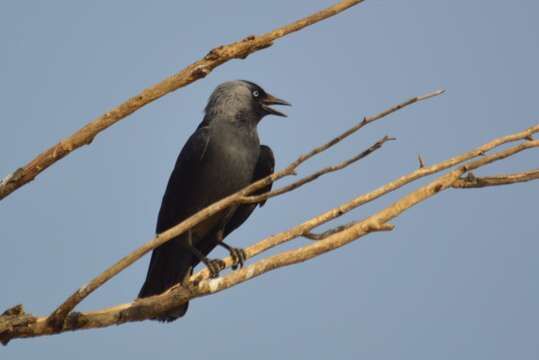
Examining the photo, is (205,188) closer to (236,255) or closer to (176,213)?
(176,213)

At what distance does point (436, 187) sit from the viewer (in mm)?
4168

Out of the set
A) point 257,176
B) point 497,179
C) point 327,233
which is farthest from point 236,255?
point 497,179

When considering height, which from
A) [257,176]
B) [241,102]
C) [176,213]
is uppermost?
[241,102]

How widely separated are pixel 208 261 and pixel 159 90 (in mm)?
3033

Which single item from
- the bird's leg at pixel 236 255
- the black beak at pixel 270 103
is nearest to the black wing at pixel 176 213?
the bird's leg at pixel 236 255

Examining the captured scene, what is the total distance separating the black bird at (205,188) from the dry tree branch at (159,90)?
2908 millimetres

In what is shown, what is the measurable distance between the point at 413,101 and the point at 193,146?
3445 millimetres

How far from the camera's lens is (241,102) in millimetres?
7488

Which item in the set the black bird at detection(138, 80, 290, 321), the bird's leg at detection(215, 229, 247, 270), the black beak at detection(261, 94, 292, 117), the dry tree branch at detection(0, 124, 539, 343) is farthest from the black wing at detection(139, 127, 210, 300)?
the dry tree branch at detection(0, 124, 539, 343)

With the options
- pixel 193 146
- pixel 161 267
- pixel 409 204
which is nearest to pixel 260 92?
pixel 193 146

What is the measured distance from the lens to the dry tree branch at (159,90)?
131 inches

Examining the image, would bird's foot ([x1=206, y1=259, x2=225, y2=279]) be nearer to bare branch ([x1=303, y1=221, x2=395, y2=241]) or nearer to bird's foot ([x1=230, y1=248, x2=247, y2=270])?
bird's foot ([x1=230, y1=248, x2=247, y2=270])

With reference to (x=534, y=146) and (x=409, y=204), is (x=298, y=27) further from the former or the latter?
(x=534, y=146)

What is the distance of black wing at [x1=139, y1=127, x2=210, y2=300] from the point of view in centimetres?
664
